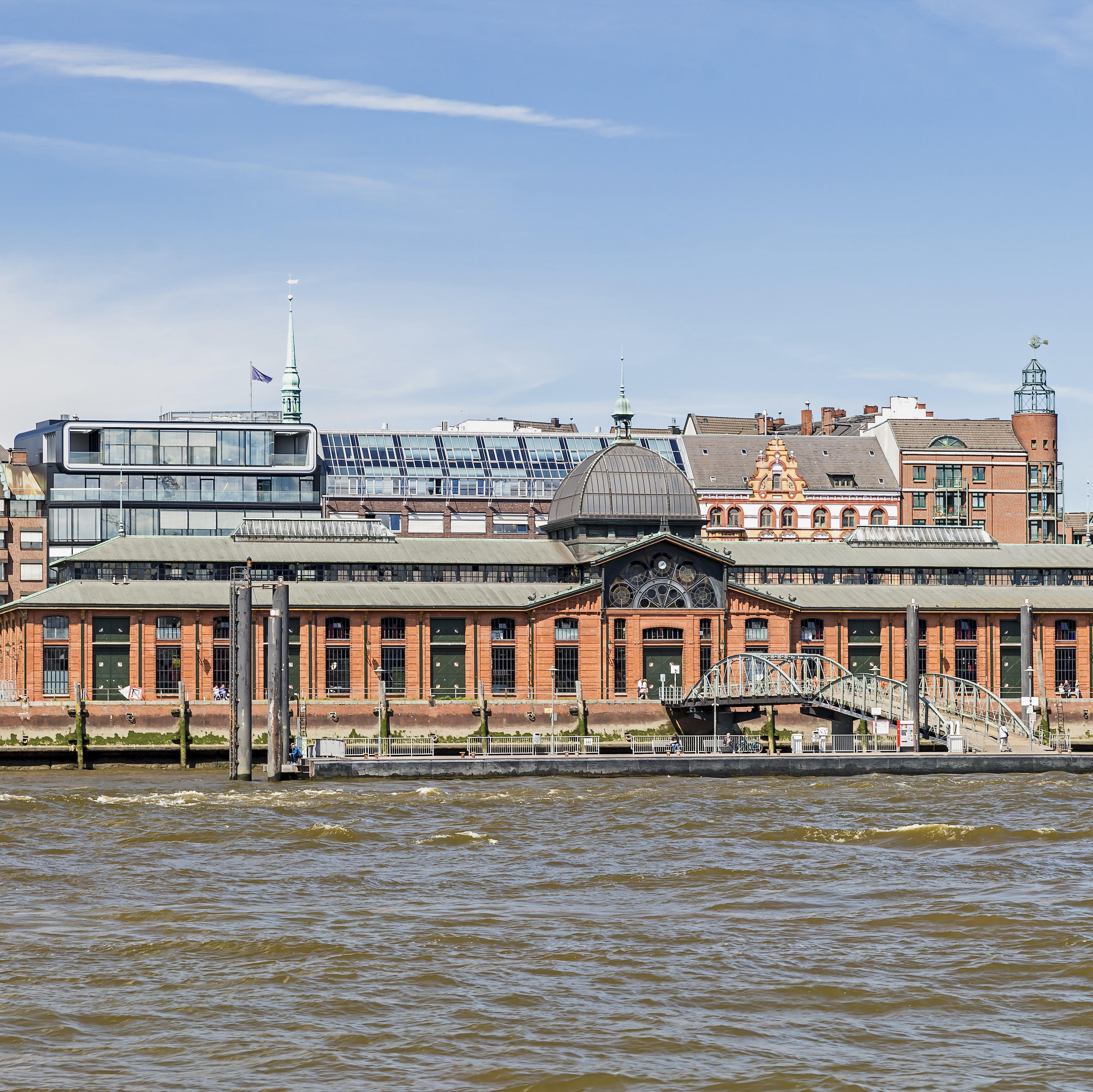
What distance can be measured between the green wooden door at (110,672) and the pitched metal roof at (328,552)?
6501 mm

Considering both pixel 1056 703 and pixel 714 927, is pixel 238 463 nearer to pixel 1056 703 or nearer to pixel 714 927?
pixel 1056 703

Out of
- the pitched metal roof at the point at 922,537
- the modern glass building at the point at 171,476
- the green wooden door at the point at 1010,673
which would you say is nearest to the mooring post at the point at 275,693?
the green wooden door at the point at 1010,673

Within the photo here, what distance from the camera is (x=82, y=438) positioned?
144500 millimetres

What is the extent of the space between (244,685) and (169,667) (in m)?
22.8

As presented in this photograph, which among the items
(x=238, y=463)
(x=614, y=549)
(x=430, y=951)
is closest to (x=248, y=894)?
(x=430, y=951)

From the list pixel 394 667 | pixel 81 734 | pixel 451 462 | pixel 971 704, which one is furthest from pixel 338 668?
pixel 451 462

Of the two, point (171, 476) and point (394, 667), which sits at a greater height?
point (171, 476)

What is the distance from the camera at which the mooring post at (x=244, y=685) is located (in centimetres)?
7931

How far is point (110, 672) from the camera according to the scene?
101 meters

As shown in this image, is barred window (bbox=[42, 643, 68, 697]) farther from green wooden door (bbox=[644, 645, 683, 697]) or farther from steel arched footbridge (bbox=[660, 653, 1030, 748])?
steel arched footbridge (bbox=[660, 653, 1030, 748])

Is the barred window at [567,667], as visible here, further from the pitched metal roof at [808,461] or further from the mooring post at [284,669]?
the pitched metal roof at [808,461]

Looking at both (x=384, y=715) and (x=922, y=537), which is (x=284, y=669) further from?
(x=922, y=537)

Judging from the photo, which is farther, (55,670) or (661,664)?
(661,664)

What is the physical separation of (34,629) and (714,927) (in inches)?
2557
